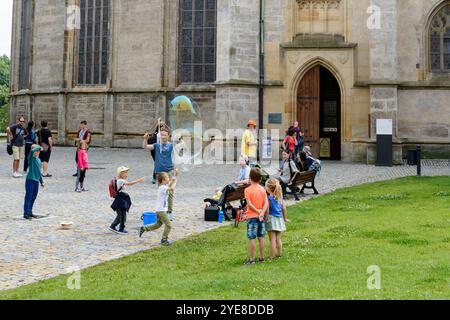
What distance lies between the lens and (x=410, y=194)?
13.3m

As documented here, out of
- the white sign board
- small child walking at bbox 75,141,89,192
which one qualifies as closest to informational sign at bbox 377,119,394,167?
the white sign board

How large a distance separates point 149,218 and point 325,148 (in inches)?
672

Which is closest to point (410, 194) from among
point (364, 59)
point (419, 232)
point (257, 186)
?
point (419, 232)

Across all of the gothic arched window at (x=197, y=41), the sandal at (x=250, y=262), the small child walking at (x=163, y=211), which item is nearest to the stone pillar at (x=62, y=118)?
the gothic arched window at (x=197, y=41)

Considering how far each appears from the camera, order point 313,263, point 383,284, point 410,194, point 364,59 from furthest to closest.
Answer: point 364,59, point 410,194, point 313,263, point 383,284

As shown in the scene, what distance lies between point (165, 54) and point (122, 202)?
2070cm

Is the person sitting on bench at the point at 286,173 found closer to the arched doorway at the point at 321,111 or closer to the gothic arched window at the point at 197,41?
the arched doorway at the point at 321,111

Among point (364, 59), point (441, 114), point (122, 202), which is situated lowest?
point (122, 202)

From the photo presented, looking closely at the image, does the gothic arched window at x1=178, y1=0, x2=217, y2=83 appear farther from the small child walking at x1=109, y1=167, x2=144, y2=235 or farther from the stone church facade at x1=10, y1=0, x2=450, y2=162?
the small child walking at x1=109, y1=167, x2=144, y2=235

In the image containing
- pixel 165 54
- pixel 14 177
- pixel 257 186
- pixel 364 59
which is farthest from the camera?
pixel 165 54

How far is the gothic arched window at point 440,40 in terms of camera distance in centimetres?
2364

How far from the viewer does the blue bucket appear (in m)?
9.37

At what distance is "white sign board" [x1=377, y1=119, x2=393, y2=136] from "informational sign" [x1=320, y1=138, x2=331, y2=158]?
3.92 metres

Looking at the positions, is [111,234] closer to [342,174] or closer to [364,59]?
[342,174]
